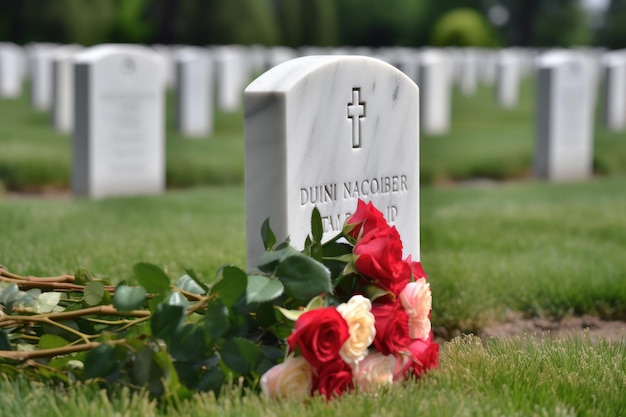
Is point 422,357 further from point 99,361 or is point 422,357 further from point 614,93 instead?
point 614,93

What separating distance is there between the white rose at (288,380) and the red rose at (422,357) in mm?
378

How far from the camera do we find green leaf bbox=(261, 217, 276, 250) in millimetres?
3482

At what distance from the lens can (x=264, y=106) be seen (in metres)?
3.69

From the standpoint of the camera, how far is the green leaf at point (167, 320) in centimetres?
312

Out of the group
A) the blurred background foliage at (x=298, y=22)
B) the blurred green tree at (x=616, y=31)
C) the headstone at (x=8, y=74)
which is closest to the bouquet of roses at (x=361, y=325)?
the headstone at (x=8, y=74)

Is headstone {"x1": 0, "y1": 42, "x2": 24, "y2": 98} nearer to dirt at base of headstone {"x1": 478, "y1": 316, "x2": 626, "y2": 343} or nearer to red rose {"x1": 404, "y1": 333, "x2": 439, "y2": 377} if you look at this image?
dirt at base of headstone {"x1": 478, "y1": 316, "x2": 626, "y2": 343}

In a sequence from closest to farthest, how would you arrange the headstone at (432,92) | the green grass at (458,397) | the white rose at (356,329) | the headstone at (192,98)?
the green grass at (458,397) < the white rose at (356,329) < the headstone at (192,98) < the headstone at (432,92)

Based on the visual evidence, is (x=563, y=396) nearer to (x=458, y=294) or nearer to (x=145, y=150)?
(x=458, y=294)

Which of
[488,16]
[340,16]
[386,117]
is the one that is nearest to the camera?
[386,117]

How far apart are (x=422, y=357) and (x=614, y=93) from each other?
13.7m

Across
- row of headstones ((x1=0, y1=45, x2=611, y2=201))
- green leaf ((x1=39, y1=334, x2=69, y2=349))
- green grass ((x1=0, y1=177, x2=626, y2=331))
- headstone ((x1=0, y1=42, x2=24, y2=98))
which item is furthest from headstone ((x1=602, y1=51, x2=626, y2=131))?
green leaf ((x1=39, y1=334, x2=69, y2=349))

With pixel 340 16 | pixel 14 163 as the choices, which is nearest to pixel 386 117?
pixel 14 163

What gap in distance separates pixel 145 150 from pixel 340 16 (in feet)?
128

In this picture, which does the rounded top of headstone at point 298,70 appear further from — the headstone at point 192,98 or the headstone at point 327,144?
the headstone at point 192,98
